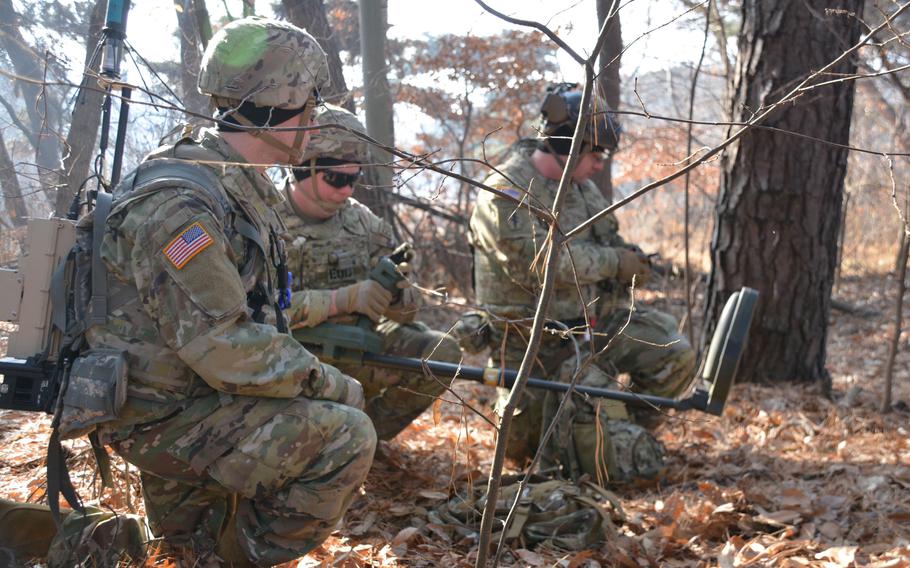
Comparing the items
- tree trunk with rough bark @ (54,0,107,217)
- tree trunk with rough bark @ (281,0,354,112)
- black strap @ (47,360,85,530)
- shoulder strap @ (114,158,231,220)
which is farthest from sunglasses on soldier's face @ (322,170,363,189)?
tree trunk with rough bark @ (281,0,354,112)

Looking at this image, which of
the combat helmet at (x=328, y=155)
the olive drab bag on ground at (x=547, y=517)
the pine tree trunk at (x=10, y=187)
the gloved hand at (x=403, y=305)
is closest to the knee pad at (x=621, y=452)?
the olive drab bag on ground at (x=547, y=517)

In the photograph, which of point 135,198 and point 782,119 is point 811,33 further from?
point 135,198

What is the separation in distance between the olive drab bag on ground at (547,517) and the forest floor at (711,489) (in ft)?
0.16

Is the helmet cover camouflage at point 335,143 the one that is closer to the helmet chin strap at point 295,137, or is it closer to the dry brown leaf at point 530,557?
the helmet chin strap at point 295,137

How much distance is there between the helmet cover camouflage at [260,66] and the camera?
2889 mm

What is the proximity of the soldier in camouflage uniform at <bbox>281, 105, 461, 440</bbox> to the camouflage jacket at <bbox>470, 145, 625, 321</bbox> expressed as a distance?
0.48 metres

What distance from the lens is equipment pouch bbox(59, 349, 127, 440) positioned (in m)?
2.51

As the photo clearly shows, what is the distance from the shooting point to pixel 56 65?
15.7ft

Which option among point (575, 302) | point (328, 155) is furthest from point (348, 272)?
point (575, 302)

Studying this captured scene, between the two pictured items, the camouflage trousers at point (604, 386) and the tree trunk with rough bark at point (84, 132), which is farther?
the tree trunk with rough bark at point (84, 132)

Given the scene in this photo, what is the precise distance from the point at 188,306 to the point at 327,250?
5.75 feet

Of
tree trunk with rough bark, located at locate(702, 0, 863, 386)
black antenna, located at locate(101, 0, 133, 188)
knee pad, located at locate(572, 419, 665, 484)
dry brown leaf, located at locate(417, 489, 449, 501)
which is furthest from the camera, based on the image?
tree trunk with rough bark, located at locate(702, 0, 863, 386)

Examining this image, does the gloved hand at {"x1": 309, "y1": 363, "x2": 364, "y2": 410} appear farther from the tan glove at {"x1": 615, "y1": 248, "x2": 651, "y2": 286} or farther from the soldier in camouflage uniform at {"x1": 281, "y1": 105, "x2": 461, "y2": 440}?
the tan glove at {"x1": 615, "y1": 248, "x2": 651, "y2": 286}

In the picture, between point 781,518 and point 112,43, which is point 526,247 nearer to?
point 781,518
